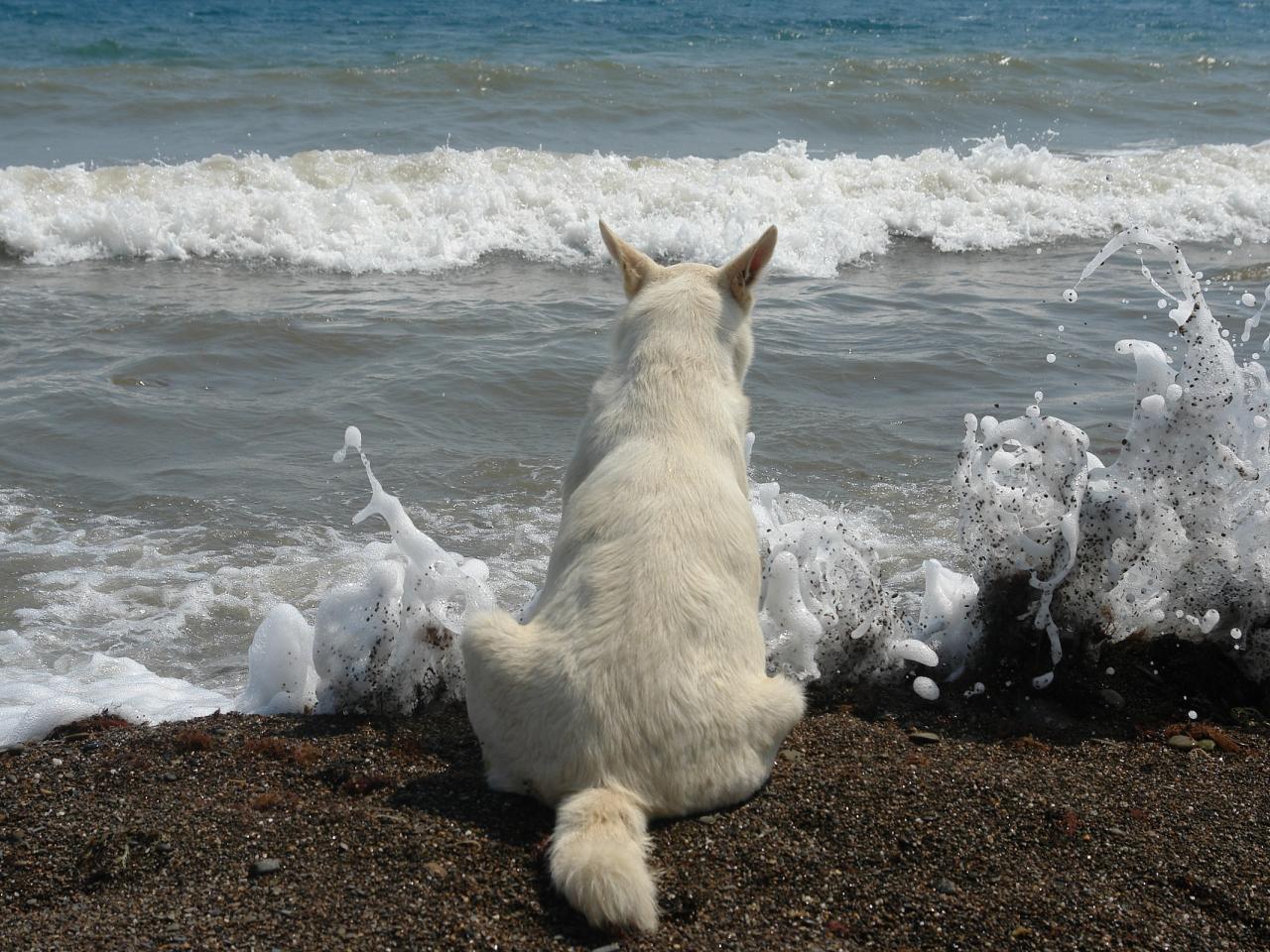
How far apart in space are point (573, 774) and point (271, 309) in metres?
9.10

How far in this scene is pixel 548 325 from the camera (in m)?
11.6

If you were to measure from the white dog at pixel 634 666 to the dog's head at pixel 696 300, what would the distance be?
493 mm

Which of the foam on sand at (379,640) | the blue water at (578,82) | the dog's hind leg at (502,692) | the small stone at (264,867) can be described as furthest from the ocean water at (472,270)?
the dog's hind leg at (502,692)

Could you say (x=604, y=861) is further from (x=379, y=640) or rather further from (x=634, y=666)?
(x=379, y=640)

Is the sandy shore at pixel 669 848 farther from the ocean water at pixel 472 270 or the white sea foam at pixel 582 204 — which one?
the white sea foam at pixel 582 204

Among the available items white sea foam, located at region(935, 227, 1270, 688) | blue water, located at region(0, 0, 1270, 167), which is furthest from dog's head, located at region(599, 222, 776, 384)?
blue water, located at region(0, 0, 1270, 167)

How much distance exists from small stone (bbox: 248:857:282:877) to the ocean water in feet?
6.21

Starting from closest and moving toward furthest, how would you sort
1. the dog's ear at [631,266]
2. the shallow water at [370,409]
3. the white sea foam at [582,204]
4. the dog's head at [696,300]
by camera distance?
the dog's head at [696,300]
the dog's ear at [631,266]
the shallow water at [370,409]
the white sea foam at [582,204]

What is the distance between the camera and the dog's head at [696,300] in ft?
16.9

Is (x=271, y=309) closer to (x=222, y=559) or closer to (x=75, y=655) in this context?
(x=222, y=559)

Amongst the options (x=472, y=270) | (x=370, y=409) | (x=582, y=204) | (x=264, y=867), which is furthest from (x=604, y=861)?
(x=582, y=204)

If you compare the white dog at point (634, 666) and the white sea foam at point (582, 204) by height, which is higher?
the white sea foam at point (582, 204)

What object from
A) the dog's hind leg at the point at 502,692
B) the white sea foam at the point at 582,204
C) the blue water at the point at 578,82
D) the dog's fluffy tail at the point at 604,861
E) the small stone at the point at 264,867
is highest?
the blue water at the point at 578,82

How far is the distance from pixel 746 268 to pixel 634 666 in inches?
82.9
